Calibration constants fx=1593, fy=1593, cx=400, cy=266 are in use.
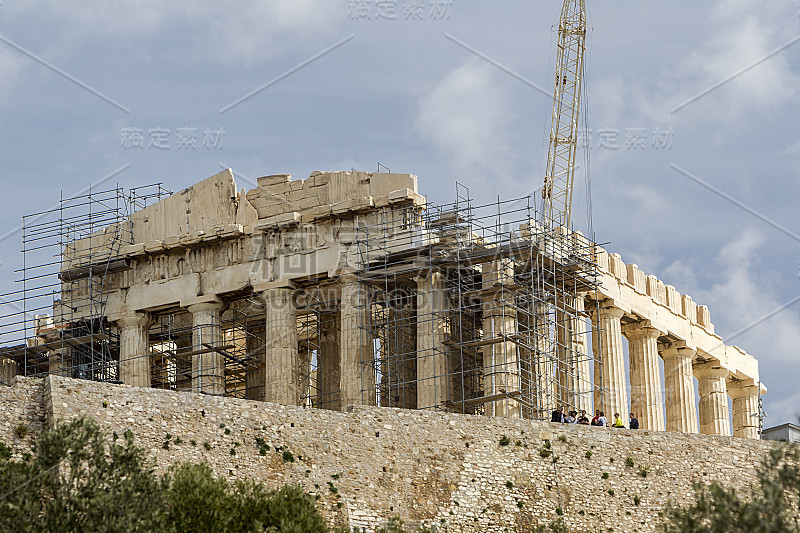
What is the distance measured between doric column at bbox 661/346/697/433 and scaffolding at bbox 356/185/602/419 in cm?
721

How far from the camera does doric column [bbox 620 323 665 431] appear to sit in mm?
57125

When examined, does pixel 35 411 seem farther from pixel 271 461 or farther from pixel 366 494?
pixel 366 494

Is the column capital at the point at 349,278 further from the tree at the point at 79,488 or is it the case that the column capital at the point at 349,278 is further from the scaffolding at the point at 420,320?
the tree at the point at 79,488

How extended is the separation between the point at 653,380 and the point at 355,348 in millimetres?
12107

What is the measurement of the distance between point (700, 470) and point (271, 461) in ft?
38.4

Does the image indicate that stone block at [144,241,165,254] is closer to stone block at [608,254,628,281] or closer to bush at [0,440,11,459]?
stone block at [608,254,628,281]

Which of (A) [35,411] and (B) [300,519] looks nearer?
(B) [300,519]

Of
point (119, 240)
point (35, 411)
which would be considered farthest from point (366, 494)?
point (119, 240)

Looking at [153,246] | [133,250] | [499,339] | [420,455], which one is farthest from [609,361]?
[133,250]

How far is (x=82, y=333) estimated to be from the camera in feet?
194

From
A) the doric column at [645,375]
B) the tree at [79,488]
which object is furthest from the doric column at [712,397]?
the tree at [79,488]

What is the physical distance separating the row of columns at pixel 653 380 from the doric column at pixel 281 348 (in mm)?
10471

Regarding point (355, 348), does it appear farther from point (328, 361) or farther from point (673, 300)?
point (673, 300)

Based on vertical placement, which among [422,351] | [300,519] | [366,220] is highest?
[366,220]
